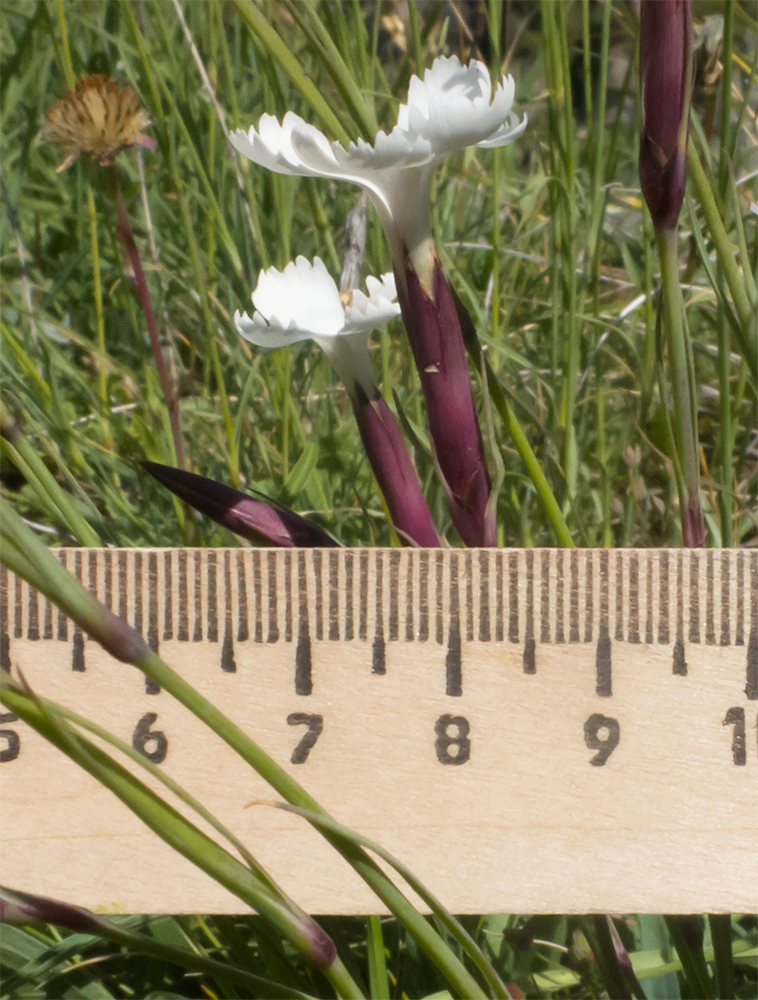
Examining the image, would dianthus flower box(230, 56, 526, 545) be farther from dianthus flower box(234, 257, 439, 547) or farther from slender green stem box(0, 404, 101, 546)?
slender green stem box(0, 404, 101, 546)

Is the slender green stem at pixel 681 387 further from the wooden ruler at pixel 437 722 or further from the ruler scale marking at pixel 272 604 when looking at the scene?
the ruler scale marking at pixel 272 604

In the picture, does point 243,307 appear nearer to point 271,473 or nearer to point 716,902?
point 271,473

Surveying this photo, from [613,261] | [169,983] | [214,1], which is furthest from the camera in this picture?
[613,261]

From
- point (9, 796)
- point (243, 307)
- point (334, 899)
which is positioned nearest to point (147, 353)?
point (243, 307)

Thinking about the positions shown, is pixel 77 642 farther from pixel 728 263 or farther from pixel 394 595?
pixel 728 263

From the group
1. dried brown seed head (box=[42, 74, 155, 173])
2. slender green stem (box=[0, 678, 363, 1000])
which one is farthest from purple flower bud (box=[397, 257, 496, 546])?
dried brown seed head (box=[42, 74, 155, 173])

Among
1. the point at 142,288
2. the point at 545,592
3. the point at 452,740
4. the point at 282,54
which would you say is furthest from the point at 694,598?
the point at 142,288
